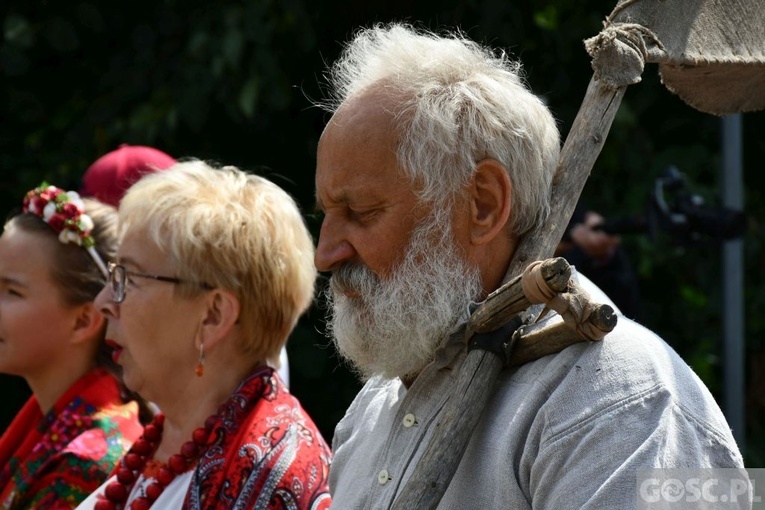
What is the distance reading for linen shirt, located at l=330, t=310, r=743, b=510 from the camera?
1610 millimetres

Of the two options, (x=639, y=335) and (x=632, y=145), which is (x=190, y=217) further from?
(x=632, y=145)

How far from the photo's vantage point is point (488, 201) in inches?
75.7

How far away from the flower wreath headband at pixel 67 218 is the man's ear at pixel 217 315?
602 millimetres

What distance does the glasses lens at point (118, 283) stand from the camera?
A: 275cm

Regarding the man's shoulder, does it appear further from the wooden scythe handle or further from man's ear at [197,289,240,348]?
man's ear at [197,289,240,348]

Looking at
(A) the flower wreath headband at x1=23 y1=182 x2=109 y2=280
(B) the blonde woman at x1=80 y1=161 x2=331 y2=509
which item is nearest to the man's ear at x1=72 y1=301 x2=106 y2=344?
(A) the flower wreath headband at x1=23 y1=182 x2=109 y2=280

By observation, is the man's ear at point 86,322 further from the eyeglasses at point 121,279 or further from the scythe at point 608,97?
the scythe at point 608,97

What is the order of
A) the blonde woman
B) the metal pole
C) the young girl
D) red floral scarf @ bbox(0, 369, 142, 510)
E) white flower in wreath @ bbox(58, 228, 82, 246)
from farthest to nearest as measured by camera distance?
the metal pole → white flower in wreath @ bbox(58, 228, 82, 246) → the young girl → red floral scarf @ bbox(0, 369, 142, 510) → the blonde woman

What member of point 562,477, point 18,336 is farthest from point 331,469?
point 18,336

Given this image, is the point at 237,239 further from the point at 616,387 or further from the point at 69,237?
the point at 616,387

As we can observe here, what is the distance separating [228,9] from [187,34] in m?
0.35

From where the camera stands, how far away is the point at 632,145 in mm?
5430

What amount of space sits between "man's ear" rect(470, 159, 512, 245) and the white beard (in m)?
0.05

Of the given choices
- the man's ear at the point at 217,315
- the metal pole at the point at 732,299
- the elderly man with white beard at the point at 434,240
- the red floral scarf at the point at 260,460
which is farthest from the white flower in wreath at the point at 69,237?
the metal pole at the point at 732,299
